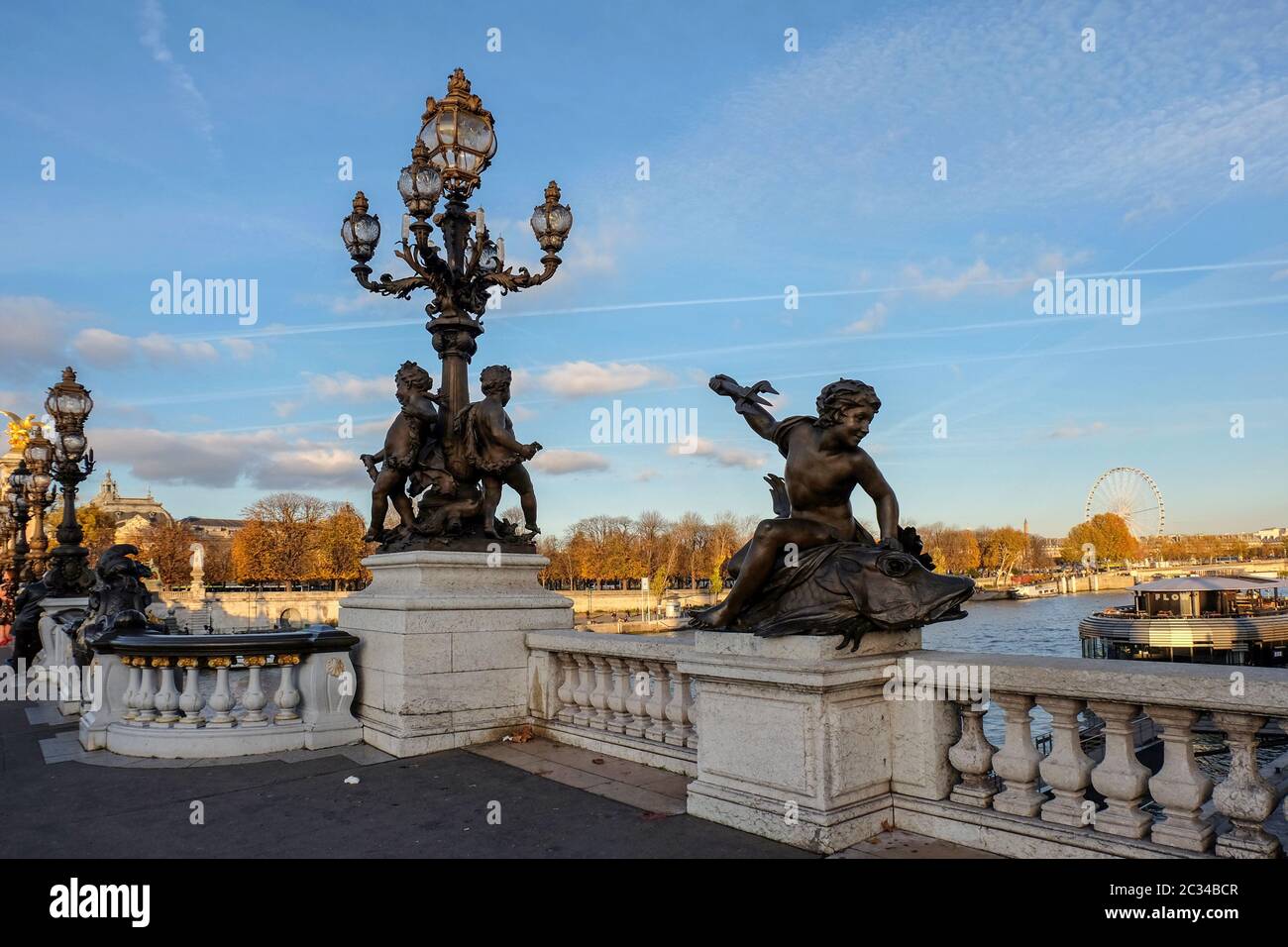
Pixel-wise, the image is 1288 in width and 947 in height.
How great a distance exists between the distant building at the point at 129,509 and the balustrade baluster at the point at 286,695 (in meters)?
109

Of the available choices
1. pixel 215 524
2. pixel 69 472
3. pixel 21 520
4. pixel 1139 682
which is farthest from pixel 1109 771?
pixel 215 524

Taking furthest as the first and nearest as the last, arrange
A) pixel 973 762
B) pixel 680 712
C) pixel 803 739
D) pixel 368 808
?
pixel 680 712, pixel 368 808, pixel 803 739, pixel 973 762

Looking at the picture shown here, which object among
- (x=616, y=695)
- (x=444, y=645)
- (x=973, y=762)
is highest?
(x=444, y=645)

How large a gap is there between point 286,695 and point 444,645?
1542 millimetres

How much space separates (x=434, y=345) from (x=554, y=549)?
326 feet

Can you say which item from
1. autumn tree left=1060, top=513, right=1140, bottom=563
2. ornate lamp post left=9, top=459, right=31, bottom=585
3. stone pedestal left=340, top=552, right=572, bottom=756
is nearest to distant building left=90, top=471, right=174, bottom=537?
ornate lamp post left=9, top=459, right=31, bottom=585

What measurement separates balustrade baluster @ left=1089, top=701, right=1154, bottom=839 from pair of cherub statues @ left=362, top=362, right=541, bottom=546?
5892 millimetres

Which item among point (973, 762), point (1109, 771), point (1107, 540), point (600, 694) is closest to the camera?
point (1109, 771)

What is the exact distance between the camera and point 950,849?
4.72 m

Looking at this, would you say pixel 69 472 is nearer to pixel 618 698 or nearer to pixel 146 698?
pixel 146 698

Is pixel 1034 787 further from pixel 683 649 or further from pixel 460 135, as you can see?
pixel 460 135

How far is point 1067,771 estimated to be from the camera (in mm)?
4414

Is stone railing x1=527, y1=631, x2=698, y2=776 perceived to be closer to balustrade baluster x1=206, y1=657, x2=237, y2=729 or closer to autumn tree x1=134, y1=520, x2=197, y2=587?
balustrade baluster x1=206, y1=657, x2=237, y2=729
